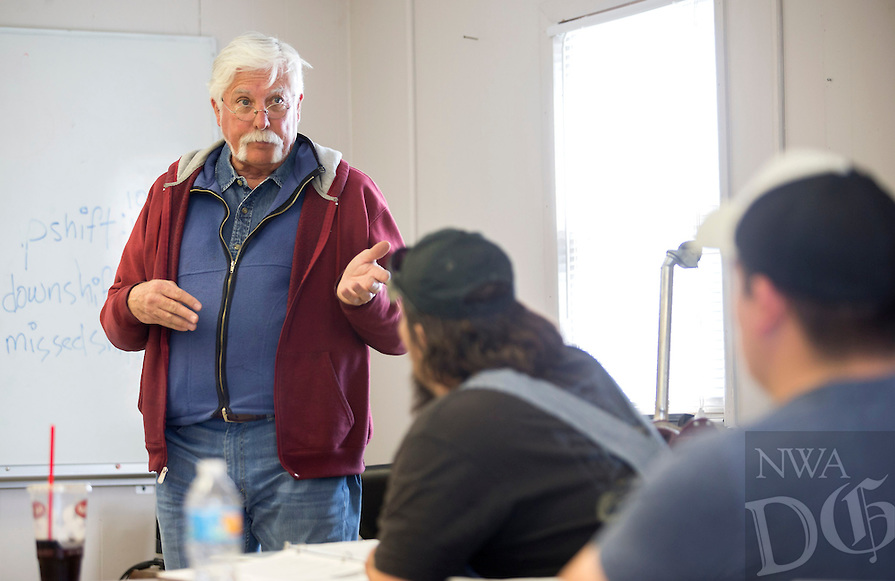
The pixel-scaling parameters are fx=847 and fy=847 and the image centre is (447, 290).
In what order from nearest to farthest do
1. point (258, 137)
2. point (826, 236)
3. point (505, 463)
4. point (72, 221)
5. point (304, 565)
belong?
1. point (826, 236)
2. point (505, 463)
3. point (304, 565)
4. point (258, 137)
5. point (72, 221)

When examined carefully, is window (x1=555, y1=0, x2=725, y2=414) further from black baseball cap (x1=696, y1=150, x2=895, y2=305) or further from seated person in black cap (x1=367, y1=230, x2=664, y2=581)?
black baseball cap (x1=696, y1=150, x2=895, y2=305)

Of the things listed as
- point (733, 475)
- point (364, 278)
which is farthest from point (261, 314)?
point (733, 475)

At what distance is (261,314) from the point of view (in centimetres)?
190

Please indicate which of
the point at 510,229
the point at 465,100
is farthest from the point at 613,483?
the point at 465,100

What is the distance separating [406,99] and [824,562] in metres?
2.89

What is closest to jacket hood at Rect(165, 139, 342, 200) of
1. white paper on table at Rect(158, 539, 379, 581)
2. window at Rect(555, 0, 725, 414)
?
white paper on table at Rect(158, 539, 379, 581)

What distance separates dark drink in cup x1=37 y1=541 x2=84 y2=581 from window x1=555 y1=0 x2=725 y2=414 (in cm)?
195

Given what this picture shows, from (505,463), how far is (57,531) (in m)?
0.60

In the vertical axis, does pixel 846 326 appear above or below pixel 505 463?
above

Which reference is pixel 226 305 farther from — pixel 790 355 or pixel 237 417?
pixel 790 355

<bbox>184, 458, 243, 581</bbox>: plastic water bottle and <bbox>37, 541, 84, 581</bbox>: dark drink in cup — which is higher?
<bbox>184, 458, 243, 581</bbox>: plastic water bottle

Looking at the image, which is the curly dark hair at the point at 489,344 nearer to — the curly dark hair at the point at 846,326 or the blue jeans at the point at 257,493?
the curly dark hair at the point at 846,326

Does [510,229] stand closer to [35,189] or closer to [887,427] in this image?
[35,189]

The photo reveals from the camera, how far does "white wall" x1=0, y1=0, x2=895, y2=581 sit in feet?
7.71
